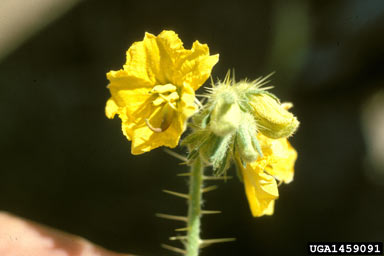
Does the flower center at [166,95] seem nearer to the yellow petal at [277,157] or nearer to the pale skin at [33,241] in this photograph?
the yellow petal at [277,157]

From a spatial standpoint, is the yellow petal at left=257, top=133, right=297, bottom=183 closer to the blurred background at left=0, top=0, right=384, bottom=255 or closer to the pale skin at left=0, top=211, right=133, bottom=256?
the blurred background at left=0, top=0, right=384, bottom=255

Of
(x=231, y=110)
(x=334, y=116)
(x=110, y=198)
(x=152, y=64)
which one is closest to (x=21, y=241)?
(x=110, y=198)

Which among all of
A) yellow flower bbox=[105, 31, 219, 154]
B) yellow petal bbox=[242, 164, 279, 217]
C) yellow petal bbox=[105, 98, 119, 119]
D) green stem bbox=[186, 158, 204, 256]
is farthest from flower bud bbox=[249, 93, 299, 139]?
yellow petal bbox=[105, 98, 119, 119]

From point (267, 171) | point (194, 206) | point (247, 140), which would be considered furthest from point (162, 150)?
point (247, 140)

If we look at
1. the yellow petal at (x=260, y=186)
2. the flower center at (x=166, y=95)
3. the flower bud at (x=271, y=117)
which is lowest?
the yellow petal at (x=260, y=186)

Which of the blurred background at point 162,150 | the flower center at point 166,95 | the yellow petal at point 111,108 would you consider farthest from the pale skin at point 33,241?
the flower center at point 166,95
